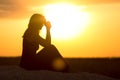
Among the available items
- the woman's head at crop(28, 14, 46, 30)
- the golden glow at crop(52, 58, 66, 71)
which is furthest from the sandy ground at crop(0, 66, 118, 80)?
the woman's head at crop(28, 14, 46, 30)

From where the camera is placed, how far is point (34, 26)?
13.7 m

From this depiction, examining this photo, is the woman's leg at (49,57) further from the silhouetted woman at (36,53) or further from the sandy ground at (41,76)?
the sandy ground at (41,76)

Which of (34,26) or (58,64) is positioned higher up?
(34,26)

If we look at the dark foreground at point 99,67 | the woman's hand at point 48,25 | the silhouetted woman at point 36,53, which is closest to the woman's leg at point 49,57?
the silhouetted woman at point 36,53

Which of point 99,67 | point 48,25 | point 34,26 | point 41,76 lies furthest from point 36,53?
point 99,67

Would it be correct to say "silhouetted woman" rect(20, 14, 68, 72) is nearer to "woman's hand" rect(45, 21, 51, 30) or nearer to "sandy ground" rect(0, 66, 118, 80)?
"woman's hand" rect(45, 21, 51, 30)

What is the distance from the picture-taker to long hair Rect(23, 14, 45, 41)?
44.8ft

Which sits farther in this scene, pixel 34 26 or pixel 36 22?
pixel 36 22

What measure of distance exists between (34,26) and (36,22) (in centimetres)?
23

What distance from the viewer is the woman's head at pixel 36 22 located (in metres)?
13.7

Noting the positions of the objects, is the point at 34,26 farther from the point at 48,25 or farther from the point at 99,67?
the point at 99,67

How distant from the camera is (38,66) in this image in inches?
531

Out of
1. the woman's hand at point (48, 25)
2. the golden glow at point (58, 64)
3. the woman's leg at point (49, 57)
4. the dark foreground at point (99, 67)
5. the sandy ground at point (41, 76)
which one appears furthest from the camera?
the dark foreground at point (99, 67)

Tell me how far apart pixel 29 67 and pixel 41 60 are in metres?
0.45
